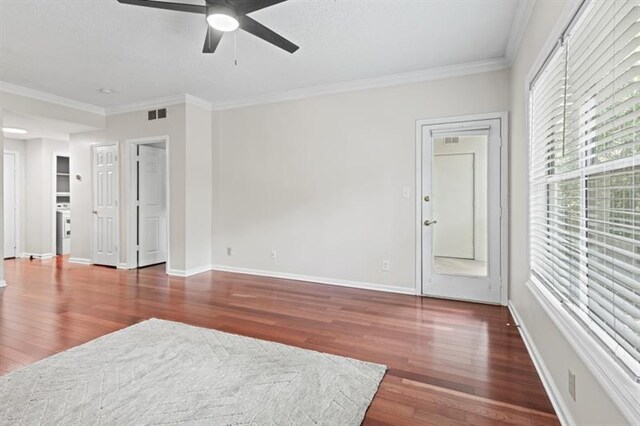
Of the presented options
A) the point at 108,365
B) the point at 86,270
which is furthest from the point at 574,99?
the point at 86,270

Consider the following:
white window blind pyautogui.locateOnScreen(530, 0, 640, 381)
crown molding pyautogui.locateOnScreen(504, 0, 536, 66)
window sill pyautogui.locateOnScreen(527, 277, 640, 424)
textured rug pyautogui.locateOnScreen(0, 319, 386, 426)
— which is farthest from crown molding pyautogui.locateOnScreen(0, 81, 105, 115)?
window sill pyautogui.locateOnScreen(527, 277, 640, 424)

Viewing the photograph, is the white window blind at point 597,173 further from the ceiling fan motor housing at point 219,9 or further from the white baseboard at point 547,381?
the ceiling fan motor housing at point 219,9

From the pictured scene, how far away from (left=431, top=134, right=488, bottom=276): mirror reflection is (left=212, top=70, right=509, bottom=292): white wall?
305mm

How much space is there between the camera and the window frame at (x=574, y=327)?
1084mm

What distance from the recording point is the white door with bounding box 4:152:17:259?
6621 millimetres

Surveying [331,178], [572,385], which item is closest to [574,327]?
[572,385]

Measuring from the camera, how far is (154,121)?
5.20 meters

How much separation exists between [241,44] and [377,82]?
5.69ft

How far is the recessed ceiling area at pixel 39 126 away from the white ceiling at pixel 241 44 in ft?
1.89

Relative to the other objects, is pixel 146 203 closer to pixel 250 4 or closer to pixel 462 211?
pixel 250 4

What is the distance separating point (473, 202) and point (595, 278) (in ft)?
7.94

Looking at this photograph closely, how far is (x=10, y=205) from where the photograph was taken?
6.67m

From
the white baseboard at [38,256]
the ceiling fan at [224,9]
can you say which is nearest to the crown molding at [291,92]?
the ceiling fan at [224,9]

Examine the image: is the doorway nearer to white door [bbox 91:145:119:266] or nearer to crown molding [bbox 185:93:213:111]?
white door [bbox 91:145:119:266]
